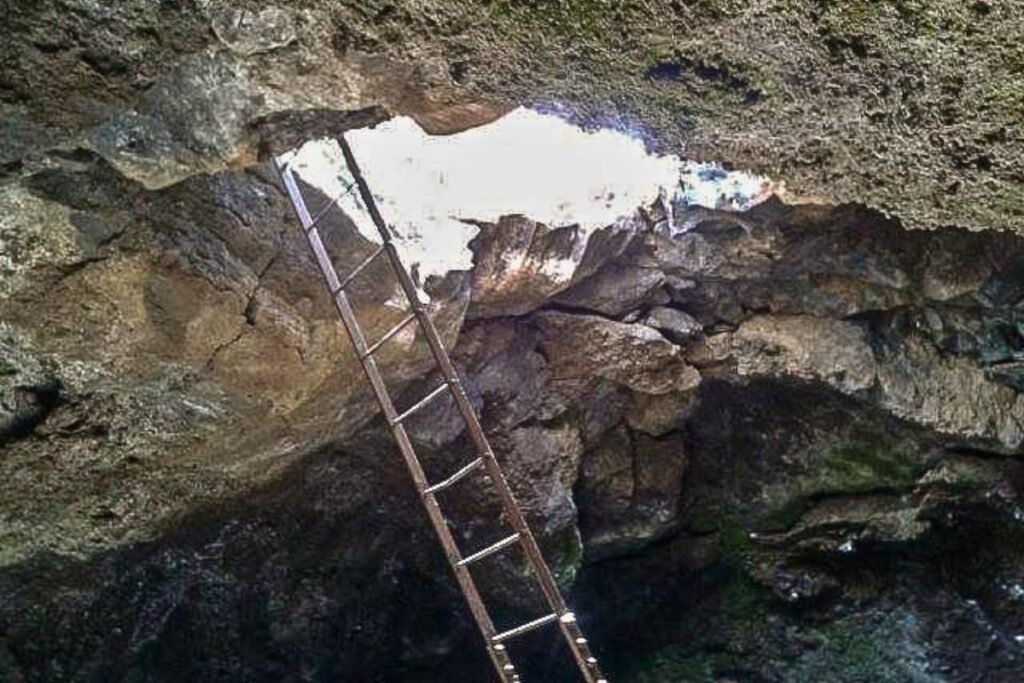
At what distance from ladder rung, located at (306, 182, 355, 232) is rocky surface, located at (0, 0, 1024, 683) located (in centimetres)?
Answer: 6

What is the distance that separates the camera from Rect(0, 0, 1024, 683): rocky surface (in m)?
1.75

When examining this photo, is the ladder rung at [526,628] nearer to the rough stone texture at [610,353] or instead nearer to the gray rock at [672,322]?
the rough stone texture at [610,353]

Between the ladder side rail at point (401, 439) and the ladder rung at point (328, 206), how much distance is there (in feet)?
0.04

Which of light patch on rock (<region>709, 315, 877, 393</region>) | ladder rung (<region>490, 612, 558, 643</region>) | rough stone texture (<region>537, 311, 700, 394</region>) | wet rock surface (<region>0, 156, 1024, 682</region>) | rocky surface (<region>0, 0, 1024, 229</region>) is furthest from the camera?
light patch on rock (<region>709, 315, 877, 393</region>)

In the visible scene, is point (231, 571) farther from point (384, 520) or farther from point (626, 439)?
point (626, 439)

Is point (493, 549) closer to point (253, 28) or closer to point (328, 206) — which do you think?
point (328, 206)

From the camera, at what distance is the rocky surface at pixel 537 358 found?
1747 millimetres

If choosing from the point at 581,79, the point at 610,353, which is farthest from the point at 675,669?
the point at 581,79

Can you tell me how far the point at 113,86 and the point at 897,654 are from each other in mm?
4303

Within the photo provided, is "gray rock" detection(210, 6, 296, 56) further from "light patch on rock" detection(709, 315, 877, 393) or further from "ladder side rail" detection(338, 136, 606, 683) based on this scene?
"light patch on rock" detection(709, 315, 877, 393)

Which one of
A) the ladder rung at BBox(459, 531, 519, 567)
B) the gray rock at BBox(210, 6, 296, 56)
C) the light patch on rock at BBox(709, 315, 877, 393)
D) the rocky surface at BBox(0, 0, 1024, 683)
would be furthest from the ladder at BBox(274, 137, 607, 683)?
the light patch on rock at BBox(709, 315, 877, 393)

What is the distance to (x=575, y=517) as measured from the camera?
168 inches

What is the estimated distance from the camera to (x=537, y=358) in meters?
4.19

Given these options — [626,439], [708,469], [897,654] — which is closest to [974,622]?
[897,654]
